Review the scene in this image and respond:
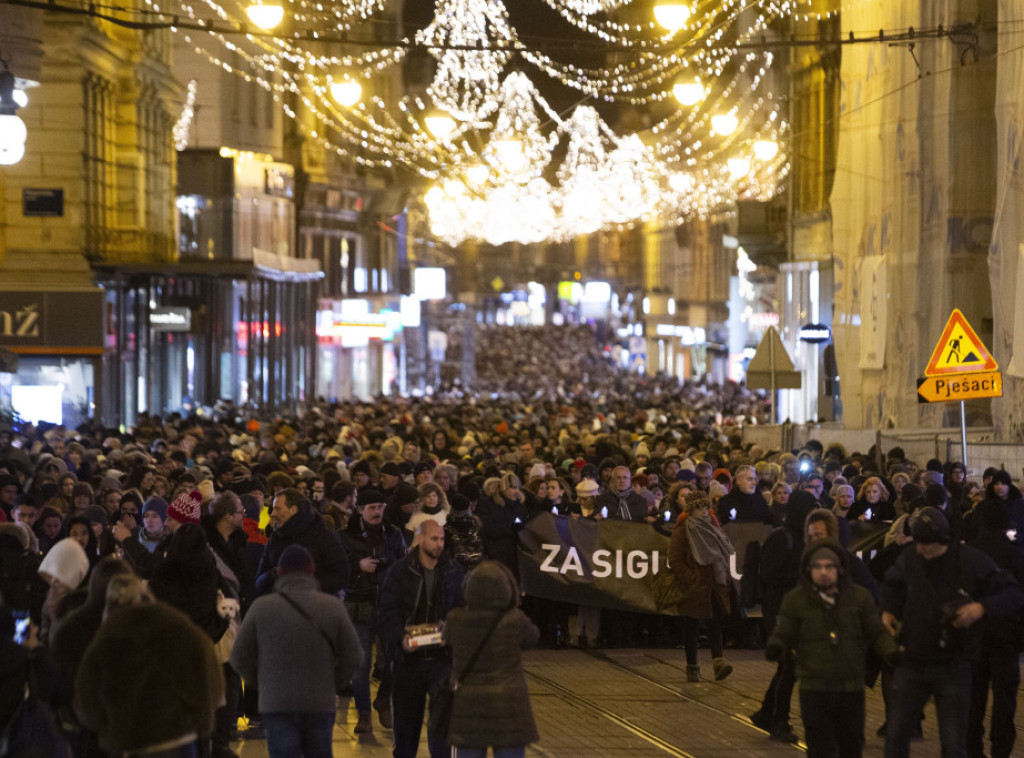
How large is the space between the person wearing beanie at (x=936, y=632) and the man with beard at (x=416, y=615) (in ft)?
7.92

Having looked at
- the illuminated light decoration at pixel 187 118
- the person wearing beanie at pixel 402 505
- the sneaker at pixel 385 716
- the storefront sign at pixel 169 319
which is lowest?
the sneaker at pixel 385 716

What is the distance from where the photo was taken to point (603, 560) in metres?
15.7

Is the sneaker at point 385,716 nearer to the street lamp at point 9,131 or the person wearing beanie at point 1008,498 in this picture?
the person wearing beanie at point 1008,498

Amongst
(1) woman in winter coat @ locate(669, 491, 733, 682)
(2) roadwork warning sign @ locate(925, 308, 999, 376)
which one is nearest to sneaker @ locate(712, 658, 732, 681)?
(1) woman in winter coat @ locate(669, 491, 733, 682)

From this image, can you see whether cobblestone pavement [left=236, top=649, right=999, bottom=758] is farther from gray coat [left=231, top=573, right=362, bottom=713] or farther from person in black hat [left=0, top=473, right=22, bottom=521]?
person in black hat [left=0, top=473, right=22, bottom=521]

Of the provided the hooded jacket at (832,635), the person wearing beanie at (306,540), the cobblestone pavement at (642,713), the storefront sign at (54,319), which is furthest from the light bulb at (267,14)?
the storefront sign at (54,319)

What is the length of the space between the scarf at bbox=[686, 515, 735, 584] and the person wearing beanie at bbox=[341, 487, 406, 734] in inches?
99.6

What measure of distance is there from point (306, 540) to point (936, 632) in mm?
3889

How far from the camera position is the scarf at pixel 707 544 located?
45.1 feet

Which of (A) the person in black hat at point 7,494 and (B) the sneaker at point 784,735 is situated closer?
(B) the sneaker at point 784,735

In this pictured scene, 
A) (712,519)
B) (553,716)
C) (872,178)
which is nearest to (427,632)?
(553,716)

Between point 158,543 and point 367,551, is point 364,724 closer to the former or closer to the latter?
point 367,551

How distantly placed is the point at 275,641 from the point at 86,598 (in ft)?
3.21

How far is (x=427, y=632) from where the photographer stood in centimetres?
963
